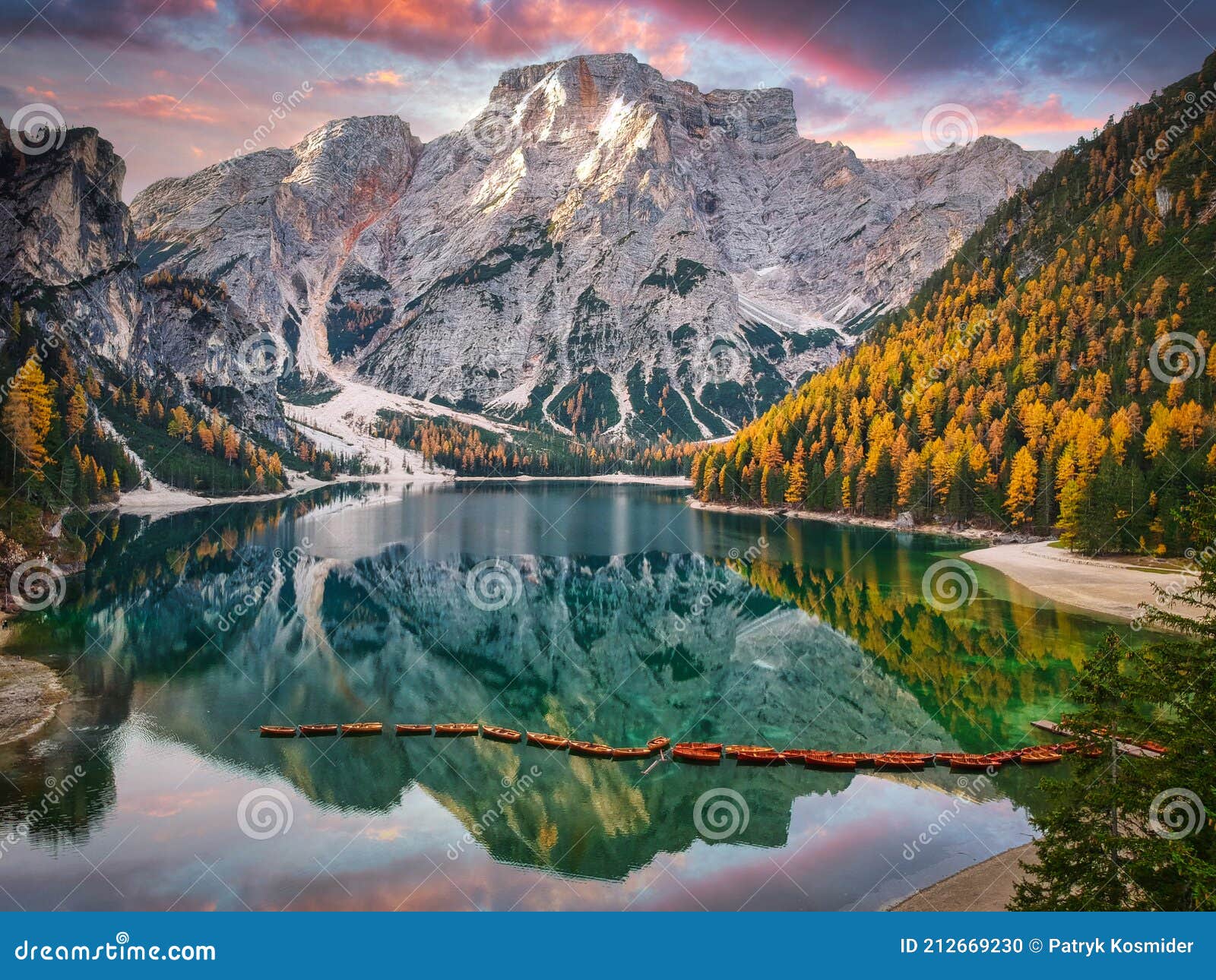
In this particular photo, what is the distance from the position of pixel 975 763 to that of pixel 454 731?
2361 centimetres

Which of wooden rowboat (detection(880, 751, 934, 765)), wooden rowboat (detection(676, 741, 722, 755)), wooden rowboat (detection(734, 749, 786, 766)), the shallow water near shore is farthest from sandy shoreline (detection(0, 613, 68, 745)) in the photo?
wooden rowboat (detection(880, 751, 934, 765))

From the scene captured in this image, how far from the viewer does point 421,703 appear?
139ft

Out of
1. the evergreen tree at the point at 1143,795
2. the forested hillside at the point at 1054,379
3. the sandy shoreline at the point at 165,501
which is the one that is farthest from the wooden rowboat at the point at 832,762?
the sandy shoreline at the point at 165,501

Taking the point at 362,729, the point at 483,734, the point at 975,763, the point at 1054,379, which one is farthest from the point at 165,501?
the point at 1054,379

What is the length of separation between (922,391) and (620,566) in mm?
66975

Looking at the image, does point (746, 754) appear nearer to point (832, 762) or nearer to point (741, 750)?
point (741, 750)

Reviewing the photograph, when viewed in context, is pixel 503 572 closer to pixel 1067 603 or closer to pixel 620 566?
pixel 620 566

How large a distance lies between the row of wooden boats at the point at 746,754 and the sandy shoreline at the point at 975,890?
8.25 meters

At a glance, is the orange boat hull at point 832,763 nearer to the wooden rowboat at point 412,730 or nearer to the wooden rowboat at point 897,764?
the wooden rowboat at point 897,764

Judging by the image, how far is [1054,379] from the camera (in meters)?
117

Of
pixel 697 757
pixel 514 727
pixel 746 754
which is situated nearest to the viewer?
pixel 697 757

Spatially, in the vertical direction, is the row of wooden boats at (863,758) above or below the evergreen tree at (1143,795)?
below

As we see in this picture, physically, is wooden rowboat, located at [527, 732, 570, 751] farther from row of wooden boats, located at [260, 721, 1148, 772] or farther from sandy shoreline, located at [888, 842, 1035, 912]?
sandy shoreline, located at [888, 842, 1035, 912]

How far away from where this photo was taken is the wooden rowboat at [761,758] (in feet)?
112
